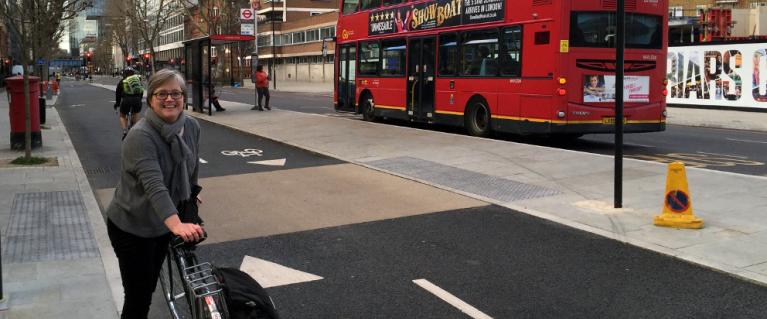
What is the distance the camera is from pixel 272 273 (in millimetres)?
5473

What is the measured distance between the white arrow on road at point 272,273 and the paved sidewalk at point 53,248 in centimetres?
105

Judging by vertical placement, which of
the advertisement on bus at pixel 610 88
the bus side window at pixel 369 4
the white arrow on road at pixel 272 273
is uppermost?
the bus side window at pixel 369 4

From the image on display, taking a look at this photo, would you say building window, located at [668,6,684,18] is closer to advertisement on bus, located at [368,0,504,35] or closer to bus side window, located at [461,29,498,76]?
advertisement on bus, located at [368,0,504,35]

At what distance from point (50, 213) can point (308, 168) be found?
4.51 metres

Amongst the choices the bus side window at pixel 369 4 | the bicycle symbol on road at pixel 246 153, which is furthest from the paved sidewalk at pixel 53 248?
the bus side window at pixel 369 4

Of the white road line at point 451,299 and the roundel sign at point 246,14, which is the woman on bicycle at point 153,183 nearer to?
the white road line at point 451,299

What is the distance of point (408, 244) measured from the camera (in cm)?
636

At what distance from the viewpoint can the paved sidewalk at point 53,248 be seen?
4.57 m

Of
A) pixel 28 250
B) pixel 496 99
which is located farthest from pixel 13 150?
pixel 496 99

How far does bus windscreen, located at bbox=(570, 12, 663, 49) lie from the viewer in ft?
41.9

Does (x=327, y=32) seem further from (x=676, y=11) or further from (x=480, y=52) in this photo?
(x=480, y=52)

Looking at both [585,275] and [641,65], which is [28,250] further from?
[641,65]

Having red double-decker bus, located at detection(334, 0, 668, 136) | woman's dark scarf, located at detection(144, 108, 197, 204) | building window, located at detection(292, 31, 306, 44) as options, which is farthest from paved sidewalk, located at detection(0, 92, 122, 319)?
building window, located at detection(292, 31, 306, 44)

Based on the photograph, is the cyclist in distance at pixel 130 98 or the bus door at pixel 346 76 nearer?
the cyclist in distance at pixel 130 98
